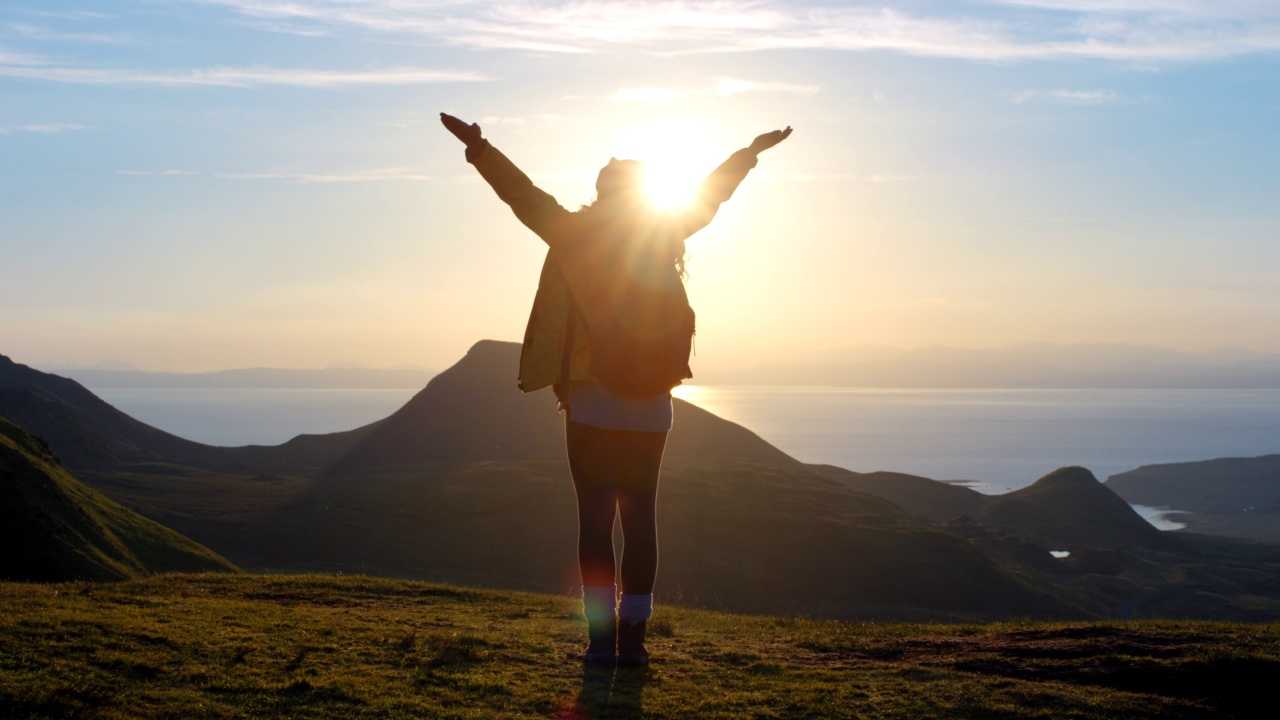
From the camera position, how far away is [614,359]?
6785mm

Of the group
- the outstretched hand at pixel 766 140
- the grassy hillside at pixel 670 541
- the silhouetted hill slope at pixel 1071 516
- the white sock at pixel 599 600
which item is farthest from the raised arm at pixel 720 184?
the silhouetted hill slope at pixel 1071 516

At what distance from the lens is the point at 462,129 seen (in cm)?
680

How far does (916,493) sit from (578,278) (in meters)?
97.2

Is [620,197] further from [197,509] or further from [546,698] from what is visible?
[197,509]

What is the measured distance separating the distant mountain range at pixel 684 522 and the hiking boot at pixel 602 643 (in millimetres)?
29219

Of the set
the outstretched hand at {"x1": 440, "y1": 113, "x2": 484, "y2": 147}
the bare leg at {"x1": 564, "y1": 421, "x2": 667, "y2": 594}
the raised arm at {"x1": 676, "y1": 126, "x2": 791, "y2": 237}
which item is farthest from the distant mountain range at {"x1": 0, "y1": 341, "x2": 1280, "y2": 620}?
the outstretched hand at {"x1": 440, "y1": 113, "x2": 484, "y2": 147}

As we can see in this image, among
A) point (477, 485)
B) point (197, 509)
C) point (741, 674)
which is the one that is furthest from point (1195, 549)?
point (741, 674)

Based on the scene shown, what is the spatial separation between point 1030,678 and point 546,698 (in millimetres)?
3483

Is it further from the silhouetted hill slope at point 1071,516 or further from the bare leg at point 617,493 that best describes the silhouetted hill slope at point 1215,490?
the bare leg at point 617,493

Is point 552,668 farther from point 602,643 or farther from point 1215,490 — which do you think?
point 1215,490

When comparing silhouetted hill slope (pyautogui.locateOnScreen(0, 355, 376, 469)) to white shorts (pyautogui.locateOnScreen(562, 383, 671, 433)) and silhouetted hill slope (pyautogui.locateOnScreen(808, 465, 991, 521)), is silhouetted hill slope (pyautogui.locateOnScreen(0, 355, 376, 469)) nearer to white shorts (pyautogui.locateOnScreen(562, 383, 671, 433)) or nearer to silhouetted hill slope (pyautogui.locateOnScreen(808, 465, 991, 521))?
silhouetted hill slope (pyautogui.locateOnScreen(808, 465, 991, 521))

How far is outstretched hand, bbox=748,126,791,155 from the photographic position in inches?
298

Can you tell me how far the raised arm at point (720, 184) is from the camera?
288 inches

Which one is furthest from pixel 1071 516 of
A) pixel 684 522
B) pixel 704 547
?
pixel 704 547
